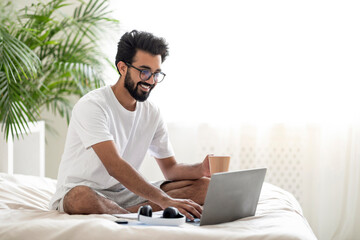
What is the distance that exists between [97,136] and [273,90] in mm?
1880

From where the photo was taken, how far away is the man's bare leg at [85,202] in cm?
189

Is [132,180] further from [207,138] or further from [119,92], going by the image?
[207,138]

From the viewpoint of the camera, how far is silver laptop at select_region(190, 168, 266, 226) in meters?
1.64

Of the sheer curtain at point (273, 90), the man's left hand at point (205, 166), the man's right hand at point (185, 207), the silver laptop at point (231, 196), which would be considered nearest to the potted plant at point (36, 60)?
the sheer curtain at point (273, 90)

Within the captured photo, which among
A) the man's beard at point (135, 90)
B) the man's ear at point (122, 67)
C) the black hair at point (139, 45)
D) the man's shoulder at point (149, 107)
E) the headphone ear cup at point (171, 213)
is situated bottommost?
the headphone ear cup at point (171, 213)

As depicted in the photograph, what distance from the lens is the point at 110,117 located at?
213cm

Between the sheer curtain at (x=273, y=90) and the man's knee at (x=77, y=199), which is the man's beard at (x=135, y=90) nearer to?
the man's knee at (x=77, y=199)

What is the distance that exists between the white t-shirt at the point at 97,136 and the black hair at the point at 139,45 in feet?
0.54

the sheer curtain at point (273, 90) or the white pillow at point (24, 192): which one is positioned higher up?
the sheer curtain at point (273, 90)

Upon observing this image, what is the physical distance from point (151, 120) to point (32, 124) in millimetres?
1033

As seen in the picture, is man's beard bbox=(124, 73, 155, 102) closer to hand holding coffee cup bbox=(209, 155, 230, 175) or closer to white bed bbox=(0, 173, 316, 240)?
hand holding coffee cup bbox=(209, 155, 230, 175)

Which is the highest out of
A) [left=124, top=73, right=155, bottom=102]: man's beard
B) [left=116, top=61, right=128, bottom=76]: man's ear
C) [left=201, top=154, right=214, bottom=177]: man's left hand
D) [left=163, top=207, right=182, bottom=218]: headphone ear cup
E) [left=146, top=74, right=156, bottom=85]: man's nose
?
[left=116, top=61, right=128, bottom=76]: man's ear

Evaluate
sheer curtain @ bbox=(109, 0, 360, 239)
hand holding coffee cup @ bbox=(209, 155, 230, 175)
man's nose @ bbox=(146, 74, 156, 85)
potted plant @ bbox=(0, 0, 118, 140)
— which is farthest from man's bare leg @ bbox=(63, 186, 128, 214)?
sheer curtain @ bbox=(109, 0, 360, 239)

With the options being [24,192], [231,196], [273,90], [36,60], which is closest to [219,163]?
[231,196]
